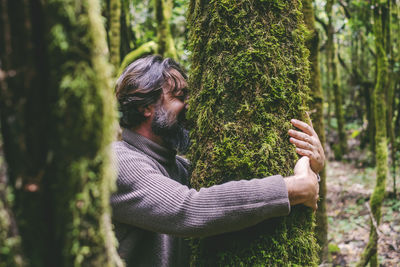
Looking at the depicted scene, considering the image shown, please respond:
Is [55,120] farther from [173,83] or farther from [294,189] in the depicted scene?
[173,83]

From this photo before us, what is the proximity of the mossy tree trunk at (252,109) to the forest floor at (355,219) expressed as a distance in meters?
3.83

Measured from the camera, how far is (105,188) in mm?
831

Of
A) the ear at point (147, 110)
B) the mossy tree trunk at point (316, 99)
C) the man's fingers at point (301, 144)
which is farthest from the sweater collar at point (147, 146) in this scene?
the mossy tree trunk at point (316, 99)

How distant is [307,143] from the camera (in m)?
1.97

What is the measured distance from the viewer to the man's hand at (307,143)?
1938 mm

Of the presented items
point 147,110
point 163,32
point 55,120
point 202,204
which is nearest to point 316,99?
point 147,110

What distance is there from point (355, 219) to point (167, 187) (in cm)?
807

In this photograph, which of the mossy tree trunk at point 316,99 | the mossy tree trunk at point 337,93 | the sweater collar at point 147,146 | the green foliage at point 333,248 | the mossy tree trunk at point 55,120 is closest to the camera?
the mossy tree trunk at point 55,120

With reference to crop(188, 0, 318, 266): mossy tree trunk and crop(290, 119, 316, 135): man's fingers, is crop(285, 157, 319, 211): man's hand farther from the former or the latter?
crop(290, 119, 316, 135): man's fingers

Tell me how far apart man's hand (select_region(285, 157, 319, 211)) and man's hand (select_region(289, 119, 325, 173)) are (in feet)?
0.33

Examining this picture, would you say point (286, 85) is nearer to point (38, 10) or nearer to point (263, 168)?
point (263, 168)

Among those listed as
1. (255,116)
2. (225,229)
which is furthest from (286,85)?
(225,229)

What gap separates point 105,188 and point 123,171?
3.72 feet

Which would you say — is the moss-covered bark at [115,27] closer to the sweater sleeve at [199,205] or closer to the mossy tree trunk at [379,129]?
the sweater sleeve at [199,205]
